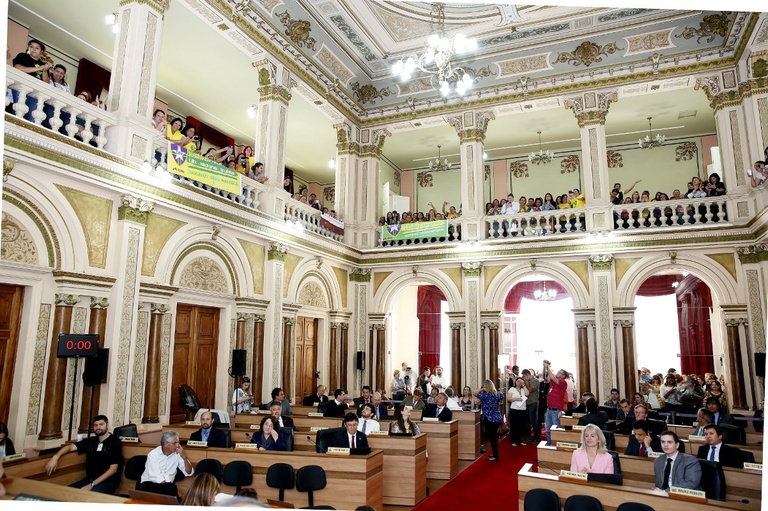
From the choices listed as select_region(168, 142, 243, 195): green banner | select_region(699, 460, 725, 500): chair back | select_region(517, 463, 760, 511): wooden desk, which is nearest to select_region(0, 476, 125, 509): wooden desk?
select_region(517, 463, 760, 511): wooden desk

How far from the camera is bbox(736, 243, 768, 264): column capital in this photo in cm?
1146

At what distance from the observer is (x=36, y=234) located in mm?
7219

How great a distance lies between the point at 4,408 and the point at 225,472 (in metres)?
3.17

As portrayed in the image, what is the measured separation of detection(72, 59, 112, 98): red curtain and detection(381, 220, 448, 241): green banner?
7741mm

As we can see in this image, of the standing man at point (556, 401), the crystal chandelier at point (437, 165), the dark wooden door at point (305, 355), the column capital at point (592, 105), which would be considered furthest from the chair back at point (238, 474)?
the crystal chandelier at point (437, 165)

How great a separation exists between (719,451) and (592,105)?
9737mm

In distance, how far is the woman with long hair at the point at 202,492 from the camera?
13.5 feet

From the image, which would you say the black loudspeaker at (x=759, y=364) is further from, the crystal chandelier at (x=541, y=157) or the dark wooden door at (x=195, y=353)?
the dark wooden door at (x=195, y=353)

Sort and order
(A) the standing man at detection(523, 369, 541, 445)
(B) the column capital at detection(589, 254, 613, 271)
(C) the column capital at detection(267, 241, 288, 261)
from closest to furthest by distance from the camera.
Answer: (A) the standing man at detection(523, 369, 541, 445) → (C) the column capital at detection(267, 241, 288, 261) → (B) the column capital at detection(589, 254, 613, 271)

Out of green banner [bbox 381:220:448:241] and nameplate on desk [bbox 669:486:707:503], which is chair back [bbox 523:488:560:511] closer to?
nameplate on desk [bbox 669:486:707:503]

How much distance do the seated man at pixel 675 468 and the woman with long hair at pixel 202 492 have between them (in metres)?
4.39

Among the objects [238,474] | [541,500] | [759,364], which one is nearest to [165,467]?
[238,474]

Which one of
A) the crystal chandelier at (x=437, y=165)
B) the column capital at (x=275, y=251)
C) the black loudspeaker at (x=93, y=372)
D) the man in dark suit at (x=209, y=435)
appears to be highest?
the crystal chandelier at (x=437, y=165)

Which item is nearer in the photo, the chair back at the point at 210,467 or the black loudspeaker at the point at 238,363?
the chair back at the point at 210,467
